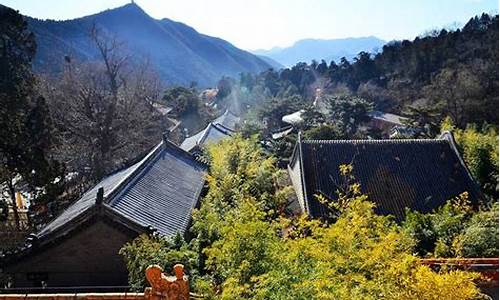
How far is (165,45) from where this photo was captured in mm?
90188

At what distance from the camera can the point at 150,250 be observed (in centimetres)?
711

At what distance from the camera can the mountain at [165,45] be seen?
62875mm

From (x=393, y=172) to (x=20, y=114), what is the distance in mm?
10303

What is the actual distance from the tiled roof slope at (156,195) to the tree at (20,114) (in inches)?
54.3

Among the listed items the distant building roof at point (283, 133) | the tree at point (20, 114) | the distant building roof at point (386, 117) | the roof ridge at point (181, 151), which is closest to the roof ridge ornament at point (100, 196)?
the tree at point (20, 114)

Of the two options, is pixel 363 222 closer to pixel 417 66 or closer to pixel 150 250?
pixel 150 250

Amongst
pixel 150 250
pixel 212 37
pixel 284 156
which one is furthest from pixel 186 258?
pixel 212 37

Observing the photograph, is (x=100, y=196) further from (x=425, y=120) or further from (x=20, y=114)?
(x=425, y=120)

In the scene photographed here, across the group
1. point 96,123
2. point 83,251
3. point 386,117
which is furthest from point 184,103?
point 83,251

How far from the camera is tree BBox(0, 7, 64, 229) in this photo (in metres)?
10.4

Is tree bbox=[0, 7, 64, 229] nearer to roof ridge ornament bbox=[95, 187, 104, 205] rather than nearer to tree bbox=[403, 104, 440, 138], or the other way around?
roof ridge ornament bbox=[95, 187, 104, 205]

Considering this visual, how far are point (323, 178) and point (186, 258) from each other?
764 centimetres

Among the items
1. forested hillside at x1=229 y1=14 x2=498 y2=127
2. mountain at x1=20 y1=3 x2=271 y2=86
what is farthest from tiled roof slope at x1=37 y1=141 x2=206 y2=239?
mountain at x1=20 y1=3 x2=271 y2=86

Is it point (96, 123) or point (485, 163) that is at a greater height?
point (96, 123)
